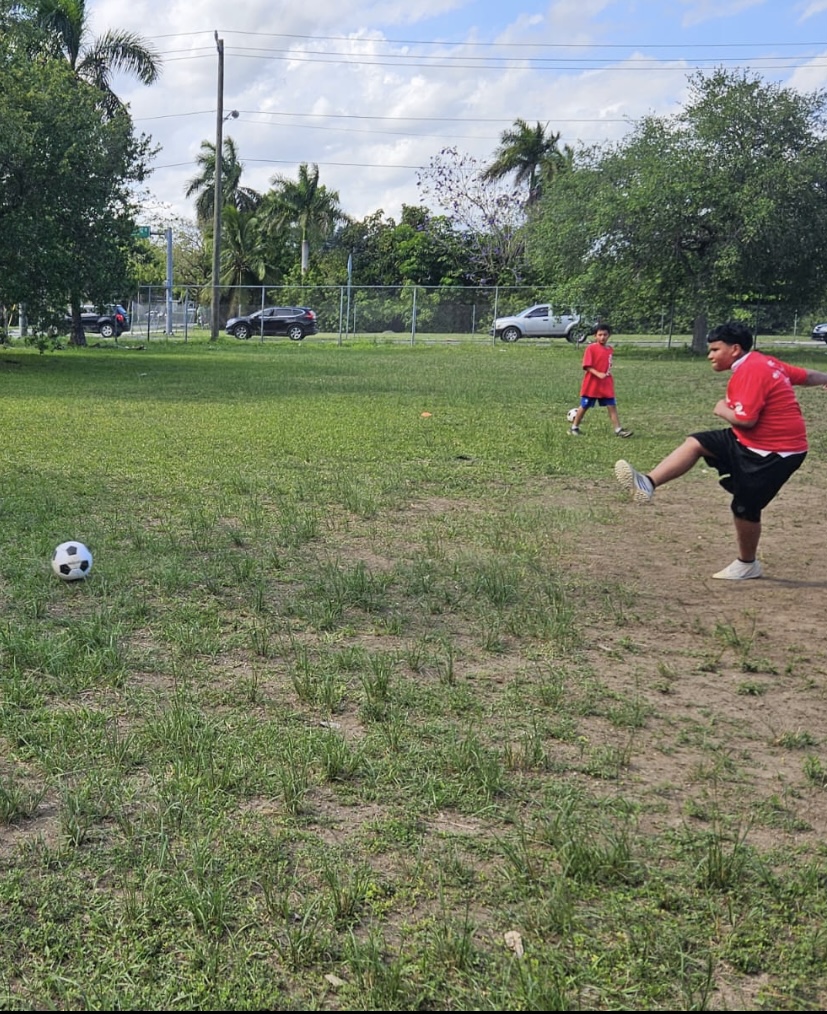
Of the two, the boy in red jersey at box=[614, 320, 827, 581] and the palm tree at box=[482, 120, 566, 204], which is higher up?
the palm tree at box=[482, 120, 566, 204]

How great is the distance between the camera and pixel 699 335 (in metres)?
36.2

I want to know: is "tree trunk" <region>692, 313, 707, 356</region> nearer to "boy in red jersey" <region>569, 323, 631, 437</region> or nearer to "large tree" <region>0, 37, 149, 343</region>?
"large tree" <region>0, 37, 149, 343</region>

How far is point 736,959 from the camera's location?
247 cm

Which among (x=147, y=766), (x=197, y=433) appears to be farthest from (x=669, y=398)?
(x=147, y=766)

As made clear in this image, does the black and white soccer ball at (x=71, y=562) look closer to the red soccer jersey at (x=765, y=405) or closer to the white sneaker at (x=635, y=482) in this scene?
the white sneaker at (x=635, y=482)

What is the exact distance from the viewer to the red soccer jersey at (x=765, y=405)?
19.8 ft

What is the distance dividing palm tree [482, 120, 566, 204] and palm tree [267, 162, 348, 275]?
41.4ft

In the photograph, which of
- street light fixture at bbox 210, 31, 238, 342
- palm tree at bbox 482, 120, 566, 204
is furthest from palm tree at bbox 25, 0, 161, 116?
palm tree at bbox 482, 120, 566, 204

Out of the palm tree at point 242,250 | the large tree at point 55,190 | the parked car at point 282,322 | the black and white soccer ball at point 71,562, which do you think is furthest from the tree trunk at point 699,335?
the black and white soccer ball at point 71,562

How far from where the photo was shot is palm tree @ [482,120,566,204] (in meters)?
57.2

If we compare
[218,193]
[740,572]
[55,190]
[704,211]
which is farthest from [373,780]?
[218,193]

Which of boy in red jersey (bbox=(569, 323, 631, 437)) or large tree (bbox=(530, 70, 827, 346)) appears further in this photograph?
large tree (bbox=(530, 70, 827, 346))

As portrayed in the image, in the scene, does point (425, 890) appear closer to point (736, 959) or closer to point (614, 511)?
point (736, 959)

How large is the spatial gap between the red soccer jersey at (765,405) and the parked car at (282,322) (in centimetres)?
3824
